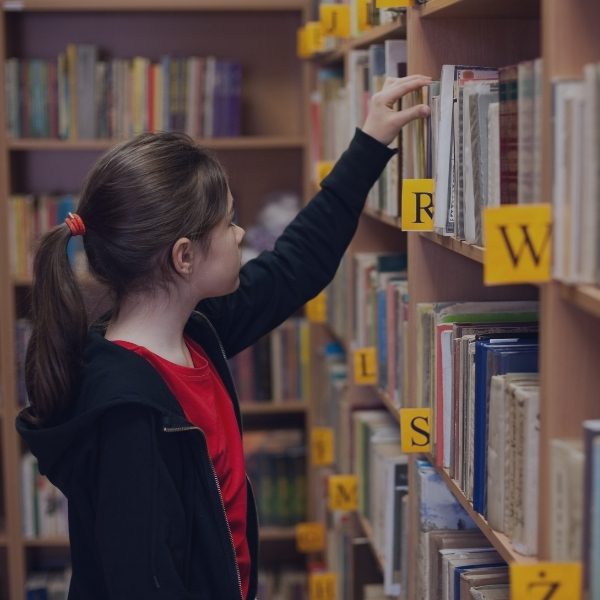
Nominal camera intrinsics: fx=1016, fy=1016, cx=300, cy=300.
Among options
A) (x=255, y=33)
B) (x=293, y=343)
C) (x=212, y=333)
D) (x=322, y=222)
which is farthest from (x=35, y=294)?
(x=255, y=33)

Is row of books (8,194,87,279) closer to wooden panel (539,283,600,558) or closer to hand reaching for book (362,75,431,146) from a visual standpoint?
hand reaching for book (362,75,431,146)

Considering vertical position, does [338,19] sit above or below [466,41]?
above

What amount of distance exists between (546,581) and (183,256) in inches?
30.3

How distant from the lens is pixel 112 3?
9.84ft

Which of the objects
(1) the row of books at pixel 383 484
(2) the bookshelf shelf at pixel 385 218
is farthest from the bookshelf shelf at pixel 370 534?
(2) the bookshelf shelf at pixel 385 218

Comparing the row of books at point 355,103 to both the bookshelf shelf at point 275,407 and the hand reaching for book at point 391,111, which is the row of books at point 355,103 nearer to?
the hand reaching for book at point 391,111

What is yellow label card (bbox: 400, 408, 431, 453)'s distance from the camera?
1.61m

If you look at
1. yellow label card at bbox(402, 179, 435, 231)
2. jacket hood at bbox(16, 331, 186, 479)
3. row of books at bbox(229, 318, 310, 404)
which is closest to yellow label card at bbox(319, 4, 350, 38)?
yellow label card at bbox(402, 179, 435, 231)

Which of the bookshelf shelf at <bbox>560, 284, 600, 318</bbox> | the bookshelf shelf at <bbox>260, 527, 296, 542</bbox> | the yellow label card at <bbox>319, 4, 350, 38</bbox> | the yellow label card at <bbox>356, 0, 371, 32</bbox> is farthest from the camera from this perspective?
the bookshelf shelf at <bbox>260, 527, 296, 542</bbox>

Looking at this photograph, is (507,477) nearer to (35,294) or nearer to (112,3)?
(35,294)

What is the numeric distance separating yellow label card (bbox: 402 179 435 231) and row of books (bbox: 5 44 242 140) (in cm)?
166

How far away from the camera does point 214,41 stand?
3320mm

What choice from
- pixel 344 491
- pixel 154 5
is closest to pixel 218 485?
pixel 344 491

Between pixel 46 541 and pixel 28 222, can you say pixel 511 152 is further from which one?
pixel 46 541
